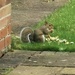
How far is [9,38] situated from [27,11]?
5123 millimetres

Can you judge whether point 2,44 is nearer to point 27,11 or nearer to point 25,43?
point 25,43

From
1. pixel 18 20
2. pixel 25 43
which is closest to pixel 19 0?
pixel 18 20

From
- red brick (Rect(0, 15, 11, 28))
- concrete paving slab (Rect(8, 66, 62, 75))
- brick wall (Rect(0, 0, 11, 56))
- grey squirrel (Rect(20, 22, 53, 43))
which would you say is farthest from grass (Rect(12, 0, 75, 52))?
concrete paving slab (Rect(8, 66, 62, 75))

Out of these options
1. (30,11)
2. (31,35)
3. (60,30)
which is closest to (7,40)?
(31,35)

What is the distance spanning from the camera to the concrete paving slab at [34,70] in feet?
25.7

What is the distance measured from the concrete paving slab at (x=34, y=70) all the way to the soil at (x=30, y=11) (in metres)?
3.18

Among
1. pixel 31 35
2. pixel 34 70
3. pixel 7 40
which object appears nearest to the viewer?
pixel 34 70

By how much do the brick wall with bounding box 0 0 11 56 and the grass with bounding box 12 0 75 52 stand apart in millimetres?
379

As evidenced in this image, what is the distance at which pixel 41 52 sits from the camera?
9.42 metres

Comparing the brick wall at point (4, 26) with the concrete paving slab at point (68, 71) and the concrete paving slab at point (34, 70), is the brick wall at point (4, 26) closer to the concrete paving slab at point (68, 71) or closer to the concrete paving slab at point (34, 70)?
the concrete paving slab at point (34, 70)

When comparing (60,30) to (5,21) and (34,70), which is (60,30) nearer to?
(5,21)

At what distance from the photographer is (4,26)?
927cm

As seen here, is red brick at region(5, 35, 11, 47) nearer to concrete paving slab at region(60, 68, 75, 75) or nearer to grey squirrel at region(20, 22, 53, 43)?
grey squirrel at region(20, 22, 53, 43)

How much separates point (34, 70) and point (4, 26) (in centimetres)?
156
